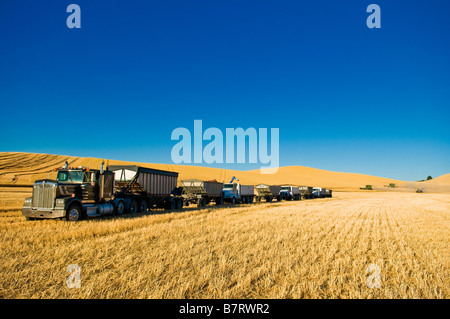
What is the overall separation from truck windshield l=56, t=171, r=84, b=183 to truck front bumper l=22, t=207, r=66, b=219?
2.38m

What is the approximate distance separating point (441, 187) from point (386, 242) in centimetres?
12392

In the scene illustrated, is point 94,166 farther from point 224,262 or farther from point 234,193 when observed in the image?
point 224,262

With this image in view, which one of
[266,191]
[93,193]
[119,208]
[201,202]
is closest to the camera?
[93,193]

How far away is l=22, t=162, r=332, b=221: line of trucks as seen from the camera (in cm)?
1500

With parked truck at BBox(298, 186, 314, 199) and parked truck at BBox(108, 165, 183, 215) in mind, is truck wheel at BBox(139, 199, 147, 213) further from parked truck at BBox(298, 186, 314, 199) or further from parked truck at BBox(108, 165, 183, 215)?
parked truck at BBox(298, 186, 314, 199)

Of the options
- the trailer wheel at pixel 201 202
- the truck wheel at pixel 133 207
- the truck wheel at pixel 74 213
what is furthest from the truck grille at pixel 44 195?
the trailer wheel at pixel 201 202

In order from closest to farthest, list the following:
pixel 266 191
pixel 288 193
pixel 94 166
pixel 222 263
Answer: pixel 222 263
pixel 266 191
pixel 288 193
pixel 94 166

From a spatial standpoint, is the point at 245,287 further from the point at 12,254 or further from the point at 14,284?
the point at 12,254

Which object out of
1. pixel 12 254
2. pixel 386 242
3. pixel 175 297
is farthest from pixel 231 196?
pixel 175 297

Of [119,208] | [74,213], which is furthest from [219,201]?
[74,213]

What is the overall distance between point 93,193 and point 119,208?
2190 millimetres

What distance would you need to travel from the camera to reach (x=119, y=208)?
1886 centimetres

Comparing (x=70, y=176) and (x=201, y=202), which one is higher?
(x=70, y=176)

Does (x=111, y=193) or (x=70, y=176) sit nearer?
(x=70, y=176)
